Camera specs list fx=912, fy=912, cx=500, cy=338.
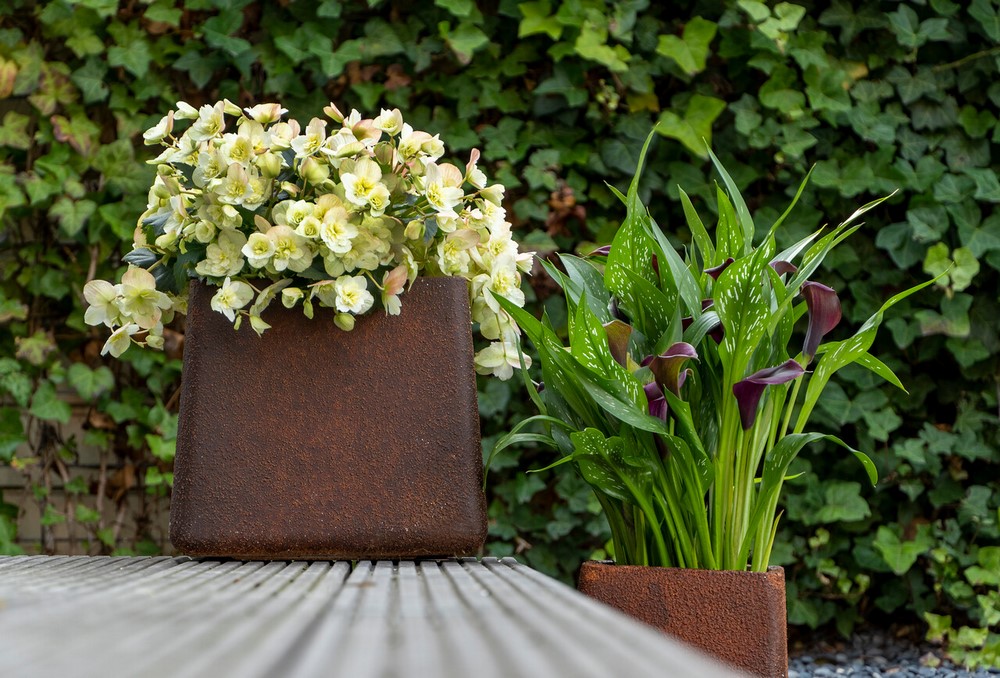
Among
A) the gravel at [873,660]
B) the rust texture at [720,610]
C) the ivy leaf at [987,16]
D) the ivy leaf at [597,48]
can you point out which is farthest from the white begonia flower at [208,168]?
the ivy leaf at [987,16]

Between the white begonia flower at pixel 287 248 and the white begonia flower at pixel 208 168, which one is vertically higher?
the white begonia flower at pixel 208 168

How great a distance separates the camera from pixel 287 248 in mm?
878

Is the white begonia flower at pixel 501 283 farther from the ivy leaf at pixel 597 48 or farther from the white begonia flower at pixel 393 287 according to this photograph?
the ivy leaf at pixel 597 48

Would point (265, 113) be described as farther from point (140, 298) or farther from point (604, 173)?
point (604, 173)

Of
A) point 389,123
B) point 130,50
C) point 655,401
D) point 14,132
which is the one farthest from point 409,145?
point 14,132

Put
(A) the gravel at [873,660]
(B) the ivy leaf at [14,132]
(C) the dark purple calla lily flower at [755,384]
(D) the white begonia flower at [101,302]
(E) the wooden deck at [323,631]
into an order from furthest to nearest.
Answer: (B) the ivy leaf at [14,132]
(A) the gravel at [873,660]
(D) the white begonia flower at [101,302]
(C) the dark purple calla lily flower at [755,384]
(E) the wooden deck at [323,631]

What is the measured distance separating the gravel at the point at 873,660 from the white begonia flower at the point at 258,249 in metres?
1.50

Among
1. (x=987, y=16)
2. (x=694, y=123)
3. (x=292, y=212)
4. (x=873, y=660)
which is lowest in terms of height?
(x=873, y=660)

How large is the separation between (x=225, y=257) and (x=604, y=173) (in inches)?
50.2

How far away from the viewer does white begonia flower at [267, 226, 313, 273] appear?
0.88 m

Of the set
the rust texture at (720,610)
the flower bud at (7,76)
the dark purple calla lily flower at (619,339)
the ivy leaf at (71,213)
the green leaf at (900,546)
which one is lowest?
the green leaf at (900,546)

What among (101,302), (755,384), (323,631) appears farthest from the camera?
(101,302)

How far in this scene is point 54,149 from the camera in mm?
2012

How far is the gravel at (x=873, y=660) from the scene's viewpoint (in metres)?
1.91
